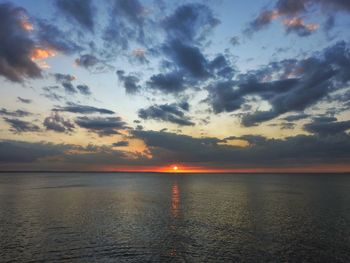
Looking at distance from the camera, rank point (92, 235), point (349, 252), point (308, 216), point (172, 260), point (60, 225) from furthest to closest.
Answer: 1. point (308, 216)
2. point (60, 225)
3. point (92, 235)
4. point (349, 252)
5. point (172, 260)

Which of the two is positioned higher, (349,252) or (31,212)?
(31,212)

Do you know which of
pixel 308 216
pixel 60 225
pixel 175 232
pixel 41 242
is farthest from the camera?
pixel 308 216

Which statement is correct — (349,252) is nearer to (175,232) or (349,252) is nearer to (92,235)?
(175,232)

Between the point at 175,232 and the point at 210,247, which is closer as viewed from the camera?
the point at 210,247

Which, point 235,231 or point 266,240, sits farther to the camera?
point 235,231

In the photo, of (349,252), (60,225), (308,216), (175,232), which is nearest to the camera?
(349,252)

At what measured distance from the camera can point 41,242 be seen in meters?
47.1

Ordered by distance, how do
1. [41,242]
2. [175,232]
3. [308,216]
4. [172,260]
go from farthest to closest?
1. [308,216]
2. [175,232]
3. [41,242]
4. [172,260]

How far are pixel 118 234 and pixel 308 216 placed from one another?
47.8m

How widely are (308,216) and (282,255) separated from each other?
3795cm

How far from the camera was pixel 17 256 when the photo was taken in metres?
40.1

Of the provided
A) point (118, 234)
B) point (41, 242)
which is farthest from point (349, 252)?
point (41, 242)

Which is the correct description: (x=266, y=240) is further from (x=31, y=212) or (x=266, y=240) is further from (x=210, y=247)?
(x=31, y=212)

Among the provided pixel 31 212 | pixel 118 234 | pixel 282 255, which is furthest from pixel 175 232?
pixel 31 212
